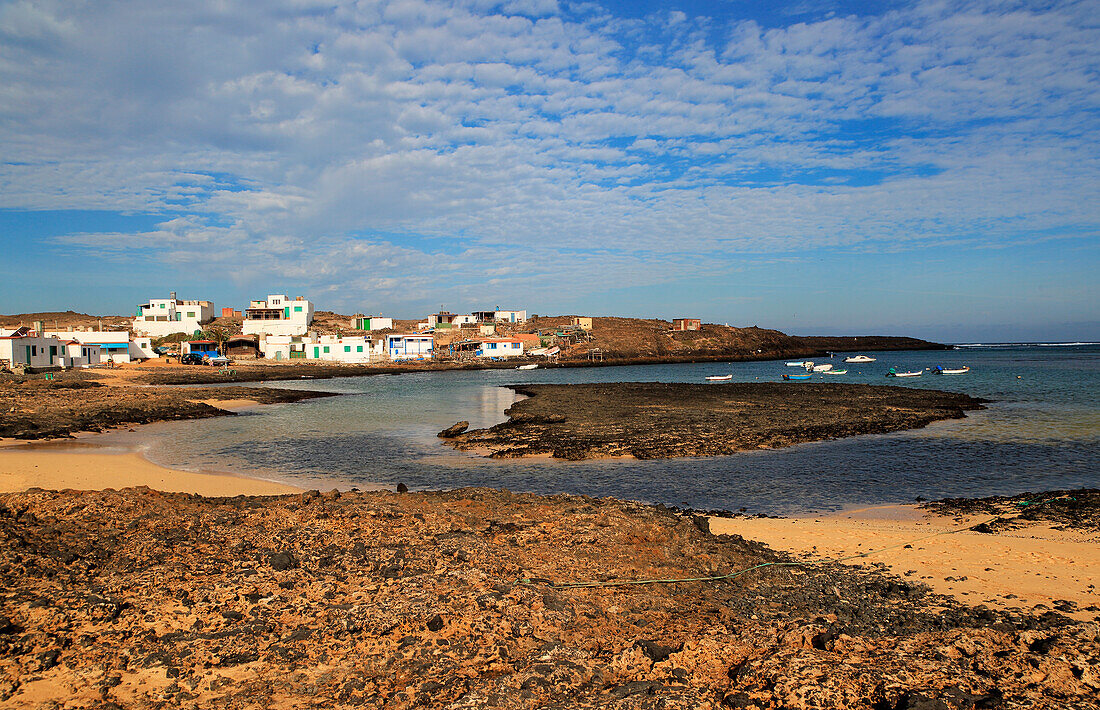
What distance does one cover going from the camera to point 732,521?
40.2 ft

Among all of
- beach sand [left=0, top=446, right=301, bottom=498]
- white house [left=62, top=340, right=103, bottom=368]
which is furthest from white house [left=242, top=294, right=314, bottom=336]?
beach sand [left=0, top=446, right=301, bottom=498]

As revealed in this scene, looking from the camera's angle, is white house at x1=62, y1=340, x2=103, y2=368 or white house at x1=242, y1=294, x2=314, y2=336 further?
white house at x1=242, y1=294, x2=314, y2=336

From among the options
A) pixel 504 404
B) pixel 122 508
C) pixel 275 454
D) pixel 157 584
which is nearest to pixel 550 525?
pixel 157 584

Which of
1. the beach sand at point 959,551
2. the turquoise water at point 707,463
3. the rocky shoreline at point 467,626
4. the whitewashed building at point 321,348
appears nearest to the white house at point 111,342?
the whitewashed building at point 321,348

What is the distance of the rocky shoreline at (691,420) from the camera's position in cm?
2194

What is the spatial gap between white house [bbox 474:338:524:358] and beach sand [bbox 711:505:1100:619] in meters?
86.4

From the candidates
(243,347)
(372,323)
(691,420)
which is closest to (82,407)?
(691,420)

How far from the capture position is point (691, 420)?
28469 mm

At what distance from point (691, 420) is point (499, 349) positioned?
71.7 meters

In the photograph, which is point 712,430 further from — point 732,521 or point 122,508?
point 122,508

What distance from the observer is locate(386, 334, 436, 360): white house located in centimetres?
9344

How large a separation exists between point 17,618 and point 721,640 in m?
7.17

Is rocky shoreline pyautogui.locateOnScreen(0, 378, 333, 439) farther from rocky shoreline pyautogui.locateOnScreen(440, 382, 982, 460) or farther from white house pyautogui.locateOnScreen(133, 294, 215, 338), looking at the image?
white house pyautogui.locateOnScreen(133, 294, 215, 338)

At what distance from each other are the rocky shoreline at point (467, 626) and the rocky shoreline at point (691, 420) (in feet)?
38.5
